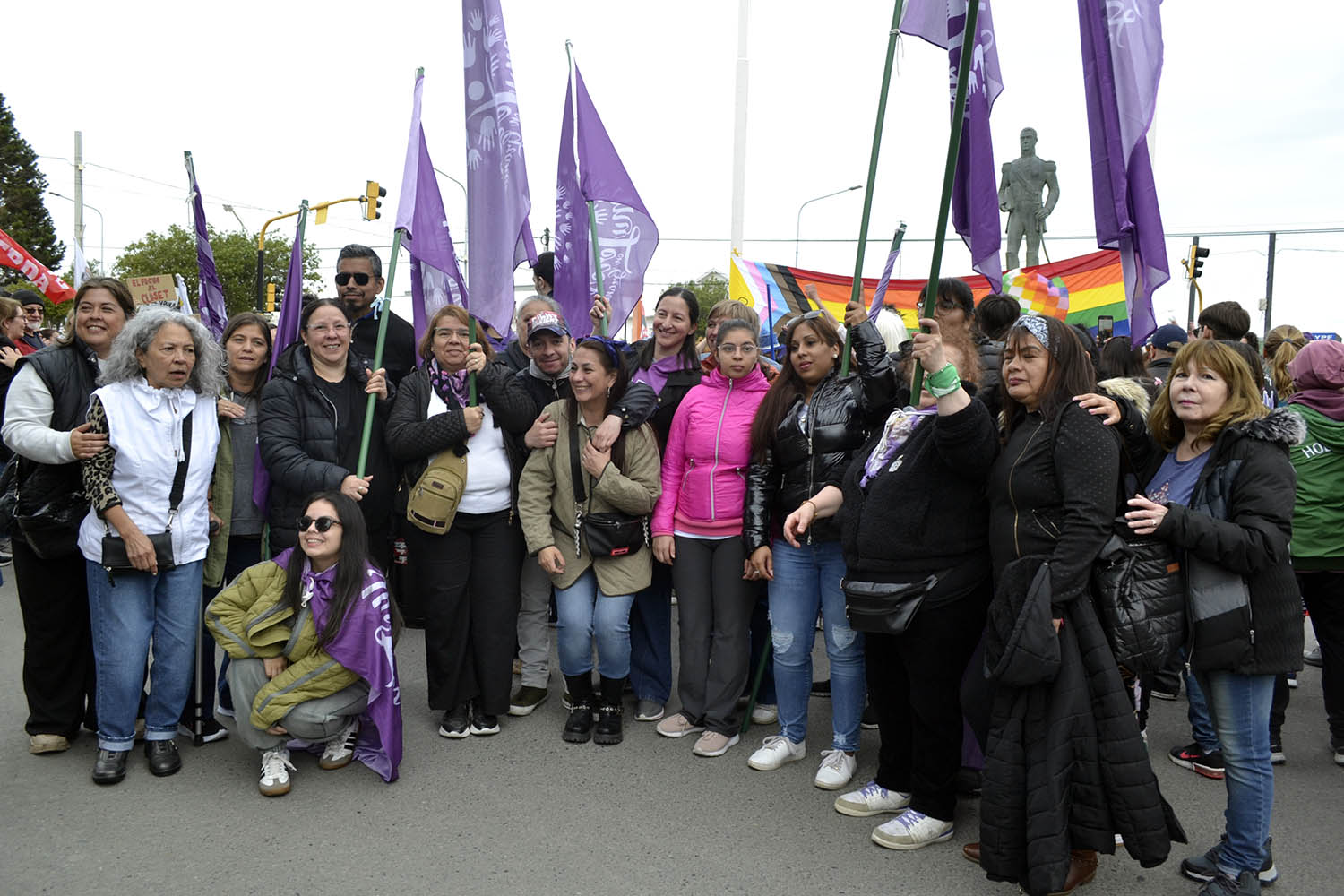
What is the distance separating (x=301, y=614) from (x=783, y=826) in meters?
2.26

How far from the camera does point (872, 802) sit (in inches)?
156

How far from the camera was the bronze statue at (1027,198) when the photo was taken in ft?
42.7

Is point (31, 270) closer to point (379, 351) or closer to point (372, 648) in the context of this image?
point (379, 351)

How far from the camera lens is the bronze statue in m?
13.0

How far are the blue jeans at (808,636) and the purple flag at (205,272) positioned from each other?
3.88 m

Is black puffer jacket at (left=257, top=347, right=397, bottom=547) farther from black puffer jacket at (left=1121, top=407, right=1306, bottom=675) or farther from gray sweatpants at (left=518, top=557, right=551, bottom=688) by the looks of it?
black puffer jacket at (left=1121, top=407, right=1306, bottom=675)

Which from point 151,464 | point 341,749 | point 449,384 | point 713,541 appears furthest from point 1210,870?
point 151,464

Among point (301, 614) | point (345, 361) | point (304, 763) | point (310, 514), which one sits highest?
point (345, 361)

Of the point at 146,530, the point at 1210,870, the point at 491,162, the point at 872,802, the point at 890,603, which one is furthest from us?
the point at 491,162

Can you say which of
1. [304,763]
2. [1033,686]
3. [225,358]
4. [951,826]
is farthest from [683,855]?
[225,358]

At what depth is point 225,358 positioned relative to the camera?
484 cm

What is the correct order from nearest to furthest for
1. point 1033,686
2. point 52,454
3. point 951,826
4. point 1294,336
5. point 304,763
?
point 1033,686 → point 951,826 → point 52,454 → point 304,763 → point 1294,336

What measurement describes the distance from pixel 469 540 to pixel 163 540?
53.2 inches

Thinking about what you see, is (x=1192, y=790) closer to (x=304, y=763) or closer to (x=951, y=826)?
(x=951, y=826)
